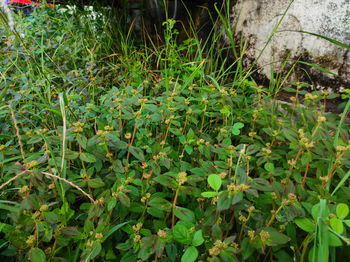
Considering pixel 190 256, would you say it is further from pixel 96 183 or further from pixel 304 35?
pixel 304 35

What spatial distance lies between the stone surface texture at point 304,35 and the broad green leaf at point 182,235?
1310 mm

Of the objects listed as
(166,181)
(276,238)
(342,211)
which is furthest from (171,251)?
(342,211)

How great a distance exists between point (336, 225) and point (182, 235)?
0.48 m

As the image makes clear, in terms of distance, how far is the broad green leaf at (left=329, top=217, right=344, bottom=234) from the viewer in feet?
2.50

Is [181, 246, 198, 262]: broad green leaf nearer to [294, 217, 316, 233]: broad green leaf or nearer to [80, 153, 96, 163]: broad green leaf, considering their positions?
[294, 217, 316, 233]: broad green leaf

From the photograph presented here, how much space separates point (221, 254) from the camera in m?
0.82

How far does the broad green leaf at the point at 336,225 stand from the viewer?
76 cm

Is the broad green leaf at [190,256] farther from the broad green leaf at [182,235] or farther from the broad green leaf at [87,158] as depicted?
the broad green leaf at [87,158]

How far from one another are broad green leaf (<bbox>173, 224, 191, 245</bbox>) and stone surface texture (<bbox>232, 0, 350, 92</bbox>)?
131 centimetres

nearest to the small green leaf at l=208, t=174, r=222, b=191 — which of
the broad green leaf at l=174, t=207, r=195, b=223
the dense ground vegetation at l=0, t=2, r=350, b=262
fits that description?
the dense ground vegetation at l=0, t=2, r=350, b=262

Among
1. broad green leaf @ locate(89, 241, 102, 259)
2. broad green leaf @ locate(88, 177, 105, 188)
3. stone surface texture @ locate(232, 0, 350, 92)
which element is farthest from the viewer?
stone surface texture @ locate(232, 0, 350, 92)

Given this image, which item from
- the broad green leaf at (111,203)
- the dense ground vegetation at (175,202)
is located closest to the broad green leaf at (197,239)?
the dense ground vegetation at (175,202)

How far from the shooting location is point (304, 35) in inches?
75.4

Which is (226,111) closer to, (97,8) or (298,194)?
(298,194)
